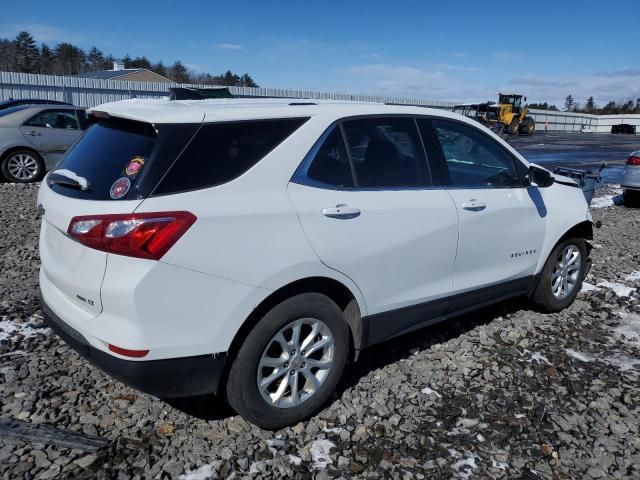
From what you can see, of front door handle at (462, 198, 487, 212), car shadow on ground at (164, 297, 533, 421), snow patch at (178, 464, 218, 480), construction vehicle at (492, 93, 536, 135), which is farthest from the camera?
construction vehicle at (492, 93, 536, 135)

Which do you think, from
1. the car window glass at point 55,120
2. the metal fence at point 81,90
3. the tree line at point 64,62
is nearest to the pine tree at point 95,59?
the tree line at point 64,62

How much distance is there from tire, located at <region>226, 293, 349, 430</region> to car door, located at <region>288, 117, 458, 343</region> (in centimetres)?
27

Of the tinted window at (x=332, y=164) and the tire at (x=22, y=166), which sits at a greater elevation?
the tinted window at (x=332, y=164)

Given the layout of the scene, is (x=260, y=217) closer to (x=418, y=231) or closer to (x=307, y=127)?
(x=307, y=127)

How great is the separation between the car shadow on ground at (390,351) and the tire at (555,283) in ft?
0.76

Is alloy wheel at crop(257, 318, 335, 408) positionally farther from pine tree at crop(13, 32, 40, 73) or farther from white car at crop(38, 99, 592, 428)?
pine tree at crop(13, 32, 40, 73)

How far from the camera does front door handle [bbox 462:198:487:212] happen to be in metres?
3.63

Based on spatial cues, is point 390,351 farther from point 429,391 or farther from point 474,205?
point 474,205

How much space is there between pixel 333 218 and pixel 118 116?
4.17 feet

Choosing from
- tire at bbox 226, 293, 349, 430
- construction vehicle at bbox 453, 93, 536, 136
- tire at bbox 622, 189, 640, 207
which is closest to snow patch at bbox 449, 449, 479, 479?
tire at bbox 226, 293, 349, 430

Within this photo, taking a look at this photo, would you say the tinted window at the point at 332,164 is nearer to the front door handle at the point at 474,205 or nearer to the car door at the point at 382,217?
the car door at the point at 382,217

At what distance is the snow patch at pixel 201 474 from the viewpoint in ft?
8.55

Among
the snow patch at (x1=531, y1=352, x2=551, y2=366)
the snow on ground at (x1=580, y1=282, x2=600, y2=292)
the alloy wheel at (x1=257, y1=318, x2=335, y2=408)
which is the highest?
the alloy wheel at (x1=257, y1=318, x2=335, y2=408)

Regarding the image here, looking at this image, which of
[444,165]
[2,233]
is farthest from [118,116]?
[2,233]
